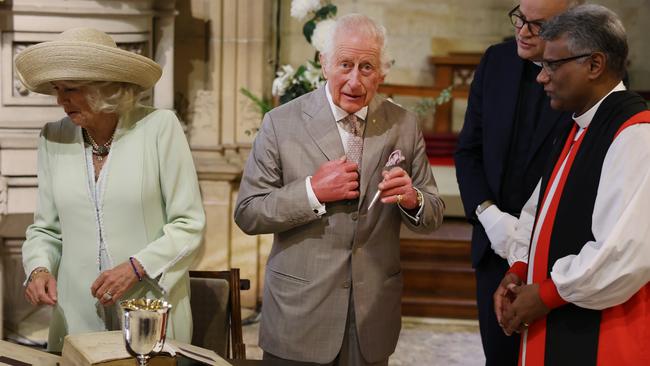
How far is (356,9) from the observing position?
10.2 meters

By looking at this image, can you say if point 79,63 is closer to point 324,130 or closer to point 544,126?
point 324,130

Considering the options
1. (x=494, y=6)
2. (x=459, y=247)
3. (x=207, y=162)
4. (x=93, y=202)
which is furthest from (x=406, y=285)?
(x=494, y=6)

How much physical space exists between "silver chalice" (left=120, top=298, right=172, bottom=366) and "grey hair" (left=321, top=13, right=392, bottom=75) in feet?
3.42

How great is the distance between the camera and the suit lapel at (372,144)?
10.3 ft

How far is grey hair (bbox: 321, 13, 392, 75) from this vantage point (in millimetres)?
3076

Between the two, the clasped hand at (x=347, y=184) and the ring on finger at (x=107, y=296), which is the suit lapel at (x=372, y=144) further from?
the ring on finger at (x=107, y=296)

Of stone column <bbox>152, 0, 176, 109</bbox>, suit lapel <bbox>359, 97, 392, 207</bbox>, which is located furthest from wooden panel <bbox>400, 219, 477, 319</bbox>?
suit lapel <bbox>359, 97, 392, 207</bbox>

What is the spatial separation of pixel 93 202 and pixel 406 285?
3904 millimetres

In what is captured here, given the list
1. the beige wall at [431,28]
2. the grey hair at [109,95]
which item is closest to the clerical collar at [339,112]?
the grey hair at [109,95]

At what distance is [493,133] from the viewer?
3518mm

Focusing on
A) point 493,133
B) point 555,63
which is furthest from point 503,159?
point 555,63

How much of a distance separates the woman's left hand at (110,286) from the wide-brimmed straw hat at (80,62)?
22.8 inches

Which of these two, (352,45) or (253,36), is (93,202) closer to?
(352,45)

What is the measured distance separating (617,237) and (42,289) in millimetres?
1646
